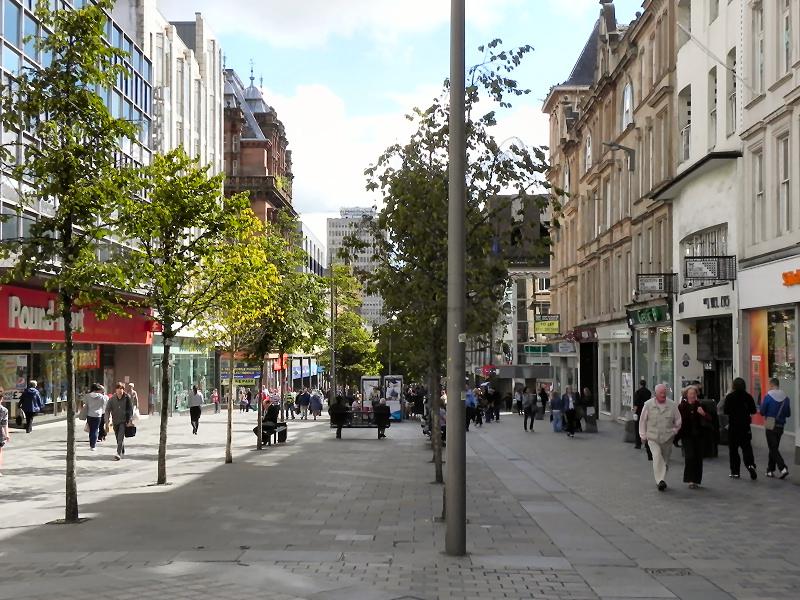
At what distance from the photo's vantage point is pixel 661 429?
1655cm

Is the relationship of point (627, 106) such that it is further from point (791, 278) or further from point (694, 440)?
point (694, 440)

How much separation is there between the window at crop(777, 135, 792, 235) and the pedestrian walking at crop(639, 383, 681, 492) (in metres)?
8.06

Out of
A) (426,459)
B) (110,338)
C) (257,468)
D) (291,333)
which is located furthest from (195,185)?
(110,338)

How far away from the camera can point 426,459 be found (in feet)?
79.2

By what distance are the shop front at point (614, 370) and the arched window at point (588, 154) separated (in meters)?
8.18

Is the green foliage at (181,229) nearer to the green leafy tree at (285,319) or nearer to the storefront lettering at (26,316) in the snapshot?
the green leafy tree at (285,319)

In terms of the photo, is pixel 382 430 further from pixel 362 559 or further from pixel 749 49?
pixel 362 559

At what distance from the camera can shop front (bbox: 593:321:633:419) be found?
40.5 metres

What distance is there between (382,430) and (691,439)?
17.3 metres

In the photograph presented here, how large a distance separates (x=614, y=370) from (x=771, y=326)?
19231 mm

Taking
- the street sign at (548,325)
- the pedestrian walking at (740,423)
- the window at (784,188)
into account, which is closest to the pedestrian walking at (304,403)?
the street sign at (548,325)

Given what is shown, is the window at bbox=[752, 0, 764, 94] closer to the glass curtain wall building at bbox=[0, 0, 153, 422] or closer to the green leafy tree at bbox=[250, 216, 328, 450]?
the green leafy tree at bbox=[250, 216, 328, 450]

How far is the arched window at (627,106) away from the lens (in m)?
39.8

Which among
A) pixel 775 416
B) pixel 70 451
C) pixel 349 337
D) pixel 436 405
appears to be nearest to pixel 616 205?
pixel 775 416
